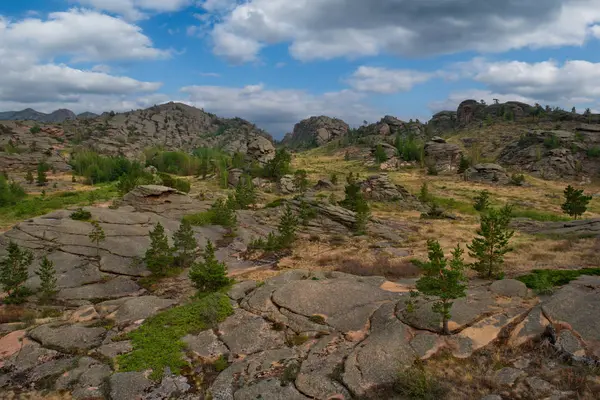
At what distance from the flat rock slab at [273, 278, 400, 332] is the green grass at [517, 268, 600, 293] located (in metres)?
7.77

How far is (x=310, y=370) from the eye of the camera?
15.3m

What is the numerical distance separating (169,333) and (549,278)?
21918 millimetres

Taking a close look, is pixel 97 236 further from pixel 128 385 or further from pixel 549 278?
pixel 549 278

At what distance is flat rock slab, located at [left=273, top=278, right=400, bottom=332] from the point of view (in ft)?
63.5

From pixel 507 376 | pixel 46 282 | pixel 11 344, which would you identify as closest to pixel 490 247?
pixel 507 376

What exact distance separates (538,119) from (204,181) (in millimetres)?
153847

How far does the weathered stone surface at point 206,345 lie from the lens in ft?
56.7

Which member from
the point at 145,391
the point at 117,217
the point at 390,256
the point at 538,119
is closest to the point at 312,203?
the point at 390,256

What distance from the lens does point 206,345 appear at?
17.8m

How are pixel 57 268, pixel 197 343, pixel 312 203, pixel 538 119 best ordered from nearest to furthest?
pixel 197 343
pixel 57 268
pixel 312 203
pixel 538 119

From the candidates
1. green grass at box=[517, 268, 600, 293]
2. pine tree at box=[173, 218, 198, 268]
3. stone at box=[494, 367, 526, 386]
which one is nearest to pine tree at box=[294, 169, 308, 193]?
pine tree at box=[173, 218, 198, 268]

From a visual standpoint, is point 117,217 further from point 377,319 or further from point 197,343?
point 377,319

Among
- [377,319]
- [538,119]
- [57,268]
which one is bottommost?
[57,268]

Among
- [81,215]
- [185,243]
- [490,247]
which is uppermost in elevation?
[490,247]
